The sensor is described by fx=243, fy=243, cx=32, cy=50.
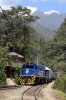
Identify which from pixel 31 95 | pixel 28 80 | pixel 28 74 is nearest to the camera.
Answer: pixel 31 95

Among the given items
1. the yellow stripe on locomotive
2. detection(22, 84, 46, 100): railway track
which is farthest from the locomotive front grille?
detection(22, 84, 46, 100): railway track

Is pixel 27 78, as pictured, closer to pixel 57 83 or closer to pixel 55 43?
pixel 57 83

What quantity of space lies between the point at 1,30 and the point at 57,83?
32447 millimetres

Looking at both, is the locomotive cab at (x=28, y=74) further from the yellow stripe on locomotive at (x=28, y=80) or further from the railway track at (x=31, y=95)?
the railway track at (x=31, y=95)

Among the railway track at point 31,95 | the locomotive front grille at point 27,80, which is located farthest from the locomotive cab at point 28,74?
the railway track at point 31,95

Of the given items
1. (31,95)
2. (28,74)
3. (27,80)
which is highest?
(28,74)

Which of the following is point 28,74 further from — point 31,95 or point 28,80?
point 31,95

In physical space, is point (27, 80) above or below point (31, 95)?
above

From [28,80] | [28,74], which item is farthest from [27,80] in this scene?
[28,74]

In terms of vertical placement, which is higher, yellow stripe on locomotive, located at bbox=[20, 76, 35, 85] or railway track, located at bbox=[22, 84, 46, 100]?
yellow stripe on locomotive, located at bbox=[20, 76, 35, 85]

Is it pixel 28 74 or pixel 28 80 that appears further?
pixel 28 74

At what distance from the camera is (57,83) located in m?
32.2

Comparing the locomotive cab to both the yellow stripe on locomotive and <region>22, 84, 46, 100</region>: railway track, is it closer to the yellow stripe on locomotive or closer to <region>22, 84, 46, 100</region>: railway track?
the yellow stripe on locomotive

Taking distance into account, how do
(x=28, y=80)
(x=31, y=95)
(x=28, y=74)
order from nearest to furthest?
(x=31, y=95) → (x=28, y=80) → (x=28, y=74)
